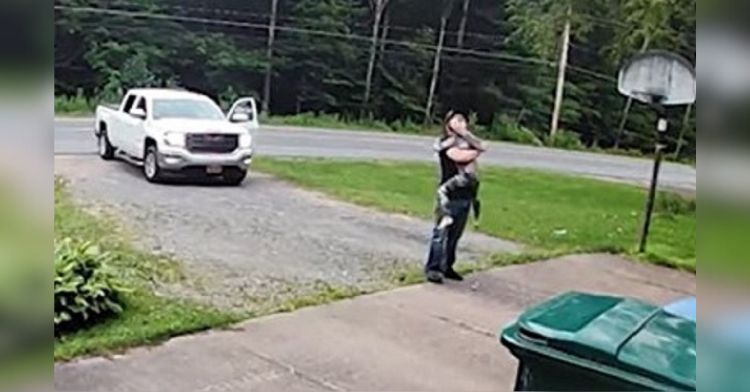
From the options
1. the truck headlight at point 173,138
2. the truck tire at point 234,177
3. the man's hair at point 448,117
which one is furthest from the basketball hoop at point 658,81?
the truck headlight at point 173,138

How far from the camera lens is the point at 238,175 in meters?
2.03

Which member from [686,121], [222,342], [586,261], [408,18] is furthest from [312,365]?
[686,121]

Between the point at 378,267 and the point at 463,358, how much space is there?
0.35m

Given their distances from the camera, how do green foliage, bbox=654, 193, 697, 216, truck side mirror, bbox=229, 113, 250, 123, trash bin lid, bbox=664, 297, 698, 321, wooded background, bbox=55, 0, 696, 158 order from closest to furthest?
trash bin lid, bbox=664, 297, 698, 321, green foliage, bbox=654, 193, 697, 216, wooded background, bbox=55, 0, 696, 158, truck side mirror, bbox=229, 113, 250, 123

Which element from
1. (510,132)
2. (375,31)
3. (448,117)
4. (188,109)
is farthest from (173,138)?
(510,132)

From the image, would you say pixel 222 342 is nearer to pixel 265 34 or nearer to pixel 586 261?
pixel 265 34

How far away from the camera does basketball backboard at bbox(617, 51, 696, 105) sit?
1.74 m

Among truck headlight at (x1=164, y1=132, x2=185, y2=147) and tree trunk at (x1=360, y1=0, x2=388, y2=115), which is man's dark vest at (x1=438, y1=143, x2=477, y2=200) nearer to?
tree trunk at (x1=360, y1=0, x2=388, y2=115)

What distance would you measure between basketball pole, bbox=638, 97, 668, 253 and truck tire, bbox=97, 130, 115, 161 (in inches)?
46.6

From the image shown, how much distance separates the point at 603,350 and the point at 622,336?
3.0 inches

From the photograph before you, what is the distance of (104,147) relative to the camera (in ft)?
6.32

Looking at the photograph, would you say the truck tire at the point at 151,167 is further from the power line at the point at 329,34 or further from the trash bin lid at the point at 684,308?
the trash bin lid at the point at 684,308

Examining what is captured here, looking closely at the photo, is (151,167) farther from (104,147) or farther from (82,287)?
(82,287)

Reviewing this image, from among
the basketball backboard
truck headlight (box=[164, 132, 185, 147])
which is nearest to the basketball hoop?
the basketball backboard
